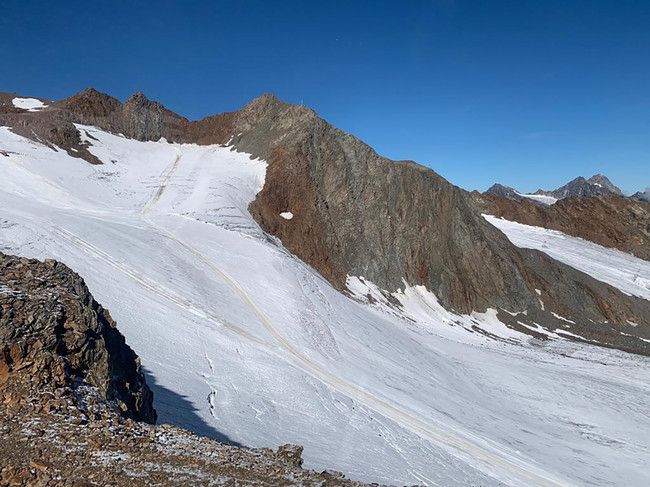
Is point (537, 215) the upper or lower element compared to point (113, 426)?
upper

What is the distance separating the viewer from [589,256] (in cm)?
7469

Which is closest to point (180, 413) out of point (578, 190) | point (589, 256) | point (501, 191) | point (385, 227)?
point (385, 227)

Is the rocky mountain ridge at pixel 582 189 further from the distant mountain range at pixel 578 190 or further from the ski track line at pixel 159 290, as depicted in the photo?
the ski track line at pixel 159 290

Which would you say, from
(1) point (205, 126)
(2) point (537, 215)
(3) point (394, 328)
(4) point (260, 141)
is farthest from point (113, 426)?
Answer: (2) point (537, 215)

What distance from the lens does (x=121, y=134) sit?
5725 centimetres

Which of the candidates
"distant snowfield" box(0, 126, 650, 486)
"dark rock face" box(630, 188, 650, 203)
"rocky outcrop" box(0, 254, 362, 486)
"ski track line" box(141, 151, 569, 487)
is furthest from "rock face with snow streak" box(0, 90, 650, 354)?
"dark rock face" box(630, 188, 650, 203)

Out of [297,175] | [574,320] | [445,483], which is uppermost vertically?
[297,175]

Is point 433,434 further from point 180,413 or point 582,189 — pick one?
point 582,189

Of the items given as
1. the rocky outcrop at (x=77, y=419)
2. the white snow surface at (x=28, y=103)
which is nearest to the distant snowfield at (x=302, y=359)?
the rocky outcrop at (x=77, y=419)

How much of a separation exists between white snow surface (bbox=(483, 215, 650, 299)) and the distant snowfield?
100 feet

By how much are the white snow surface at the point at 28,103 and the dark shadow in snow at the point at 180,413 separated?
65304mm

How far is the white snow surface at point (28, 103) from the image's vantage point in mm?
63494

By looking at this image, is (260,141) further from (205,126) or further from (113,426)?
(113,426)

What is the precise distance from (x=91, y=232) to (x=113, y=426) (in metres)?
19.7
